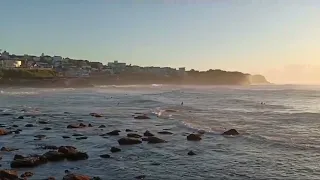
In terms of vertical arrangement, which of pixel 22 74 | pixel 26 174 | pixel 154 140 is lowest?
pixel 26 174

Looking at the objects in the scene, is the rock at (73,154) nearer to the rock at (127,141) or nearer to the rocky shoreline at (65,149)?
the rocky shoreline at (65,149)

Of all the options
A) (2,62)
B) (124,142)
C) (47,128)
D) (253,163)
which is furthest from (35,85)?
(253,163)

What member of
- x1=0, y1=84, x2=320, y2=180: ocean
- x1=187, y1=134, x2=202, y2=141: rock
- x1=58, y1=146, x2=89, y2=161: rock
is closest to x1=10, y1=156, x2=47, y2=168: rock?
x1=0, y1=84, x2=320, y2=180: ocean

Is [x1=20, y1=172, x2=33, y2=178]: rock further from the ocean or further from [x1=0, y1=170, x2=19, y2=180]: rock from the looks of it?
[x1=0, y1=170, x2=19, y2=180]: rock

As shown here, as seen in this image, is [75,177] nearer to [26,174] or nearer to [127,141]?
[26,174]

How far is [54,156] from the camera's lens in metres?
25.9

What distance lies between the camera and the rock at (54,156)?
25.7 m

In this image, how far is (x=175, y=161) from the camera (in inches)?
1043

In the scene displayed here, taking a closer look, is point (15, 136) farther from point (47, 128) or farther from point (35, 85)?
point (35, 85)

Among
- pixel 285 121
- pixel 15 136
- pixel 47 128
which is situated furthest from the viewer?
pixel 285 121

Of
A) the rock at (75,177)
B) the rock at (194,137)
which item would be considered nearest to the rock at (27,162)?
the rock at (75,177)

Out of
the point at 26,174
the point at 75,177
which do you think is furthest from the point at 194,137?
the point at 26,174

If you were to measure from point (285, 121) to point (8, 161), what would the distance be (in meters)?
37.1

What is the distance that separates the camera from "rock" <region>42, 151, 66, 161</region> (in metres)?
25.7
